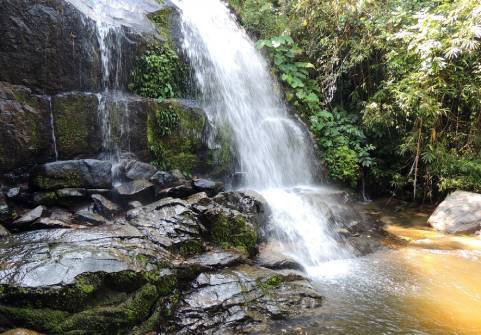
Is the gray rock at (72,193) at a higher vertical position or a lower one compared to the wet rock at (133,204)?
higher

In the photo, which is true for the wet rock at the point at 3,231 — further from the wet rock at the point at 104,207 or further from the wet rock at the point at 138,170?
the wet rock at the point at 138,170

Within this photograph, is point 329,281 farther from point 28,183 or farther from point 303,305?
point 28,183

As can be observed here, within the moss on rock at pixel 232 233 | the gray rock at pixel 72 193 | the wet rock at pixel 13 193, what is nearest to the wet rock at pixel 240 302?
the moss on rock at pixel 232 233

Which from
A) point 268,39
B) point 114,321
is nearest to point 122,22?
point 268,39

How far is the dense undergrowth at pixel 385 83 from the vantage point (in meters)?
7.90

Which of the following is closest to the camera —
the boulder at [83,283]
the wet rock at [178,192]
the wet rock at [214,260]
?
the boulder at [83,283]

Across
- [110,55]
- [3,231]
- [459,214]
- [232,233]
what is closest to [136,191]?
[232,233]

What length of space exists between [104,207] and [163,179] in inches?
45.3

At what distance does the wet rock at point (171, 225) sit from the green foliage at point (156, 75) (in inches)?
108

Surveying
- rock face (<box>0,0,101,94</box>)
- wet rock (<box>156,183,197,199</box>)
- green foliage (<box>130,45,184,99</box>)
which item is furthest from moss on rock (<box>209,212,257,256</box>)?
rock face (<box>0,0,101,94</box>)

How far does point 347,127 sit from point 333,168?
51.4 inches

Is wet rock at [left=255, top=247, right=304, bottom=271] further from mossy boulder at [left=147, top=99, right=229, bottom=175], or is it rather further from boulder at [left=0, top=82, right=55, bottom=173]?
boulder at [left=0, top=82, right=55, bottom=173]

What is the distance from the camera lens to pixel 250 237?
5.06 meters

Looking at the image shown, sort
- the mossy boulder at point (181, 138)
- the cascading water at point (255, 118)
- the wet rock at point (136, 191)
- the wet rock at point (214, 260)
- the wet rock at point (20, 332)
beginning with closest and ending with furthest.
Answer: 1. the wet rock at point (20, 332)
2. the wet rock at point (214, 260)
3. the wet rock at point (136, 191)
4. the mossy boulder at point (181, 138)
5. the cascading water at point (255, 118)
